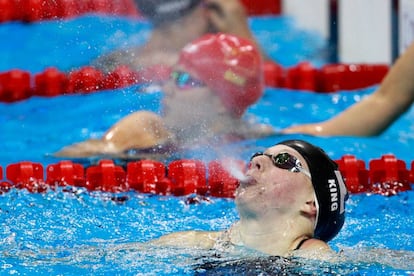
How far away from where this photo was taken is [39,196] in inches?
154

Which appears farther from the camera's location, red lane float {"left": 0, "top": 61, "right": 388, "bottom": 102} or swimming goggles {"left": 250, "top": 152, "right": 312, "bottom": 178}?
red lane float {"left": 0, "top": 61, "right": 388, "bottom": 102}

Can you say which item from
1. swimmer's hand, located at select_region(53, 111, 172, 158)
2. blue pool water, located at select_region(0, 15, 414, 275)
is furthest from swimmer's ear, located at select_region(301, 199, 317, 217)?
swimmer's hand, located at select_region(53, 111, 172, 158)

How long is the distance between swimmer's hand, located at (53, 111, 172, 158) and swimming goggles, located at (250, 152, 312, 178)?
4.84 feet

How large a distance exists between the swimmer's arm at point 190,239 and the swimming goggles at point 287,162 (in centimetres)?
34

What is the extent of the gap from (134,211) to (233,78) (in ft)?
3.11

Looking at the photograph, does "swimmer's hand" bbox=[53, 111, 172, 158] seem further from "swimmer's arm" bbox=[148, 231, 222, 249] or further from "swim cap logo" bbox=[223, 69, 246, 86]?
"swimmer's arm" bbox=[148, 231, 222, 249]

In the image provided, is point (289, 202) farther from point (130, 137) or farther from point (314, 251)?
point (130, 137)

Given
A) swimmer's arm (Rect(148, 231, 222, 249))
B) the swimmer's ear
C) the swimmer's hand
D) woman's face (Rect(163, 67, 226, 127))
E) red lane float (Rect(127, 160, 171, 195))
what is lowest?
swimmer's arm (Rect(148, 231, 222, 249))

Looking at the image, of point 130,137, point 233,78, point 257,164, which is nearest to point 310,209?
point 257,164

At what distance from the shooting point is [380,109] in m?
4.50

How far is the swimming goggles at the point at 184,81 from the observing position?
443 cm

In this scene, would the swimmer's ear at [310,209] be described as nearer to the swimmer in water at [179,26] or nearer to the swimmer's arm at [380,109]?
the swimmer's arm at [380,109]

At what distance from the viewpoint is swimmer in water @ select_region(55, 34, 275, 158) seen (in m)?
4.44

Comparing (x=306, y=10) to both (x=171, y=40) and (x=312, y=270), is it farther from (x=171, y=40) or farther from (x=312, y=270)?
(x=312, y=270)
